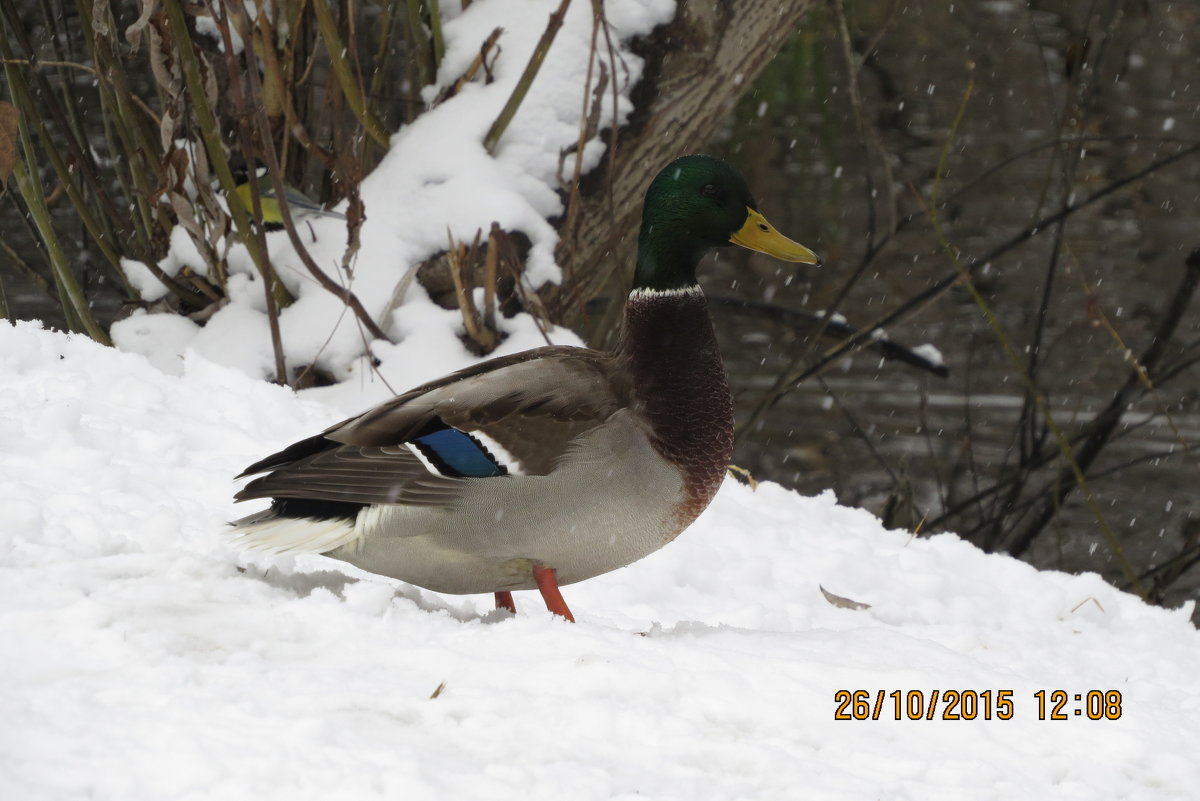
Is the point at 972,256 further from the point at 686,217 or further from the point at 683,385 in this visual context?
the point at 683,385

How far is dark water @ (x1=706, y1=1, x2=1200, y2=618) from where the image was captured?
21.9ft

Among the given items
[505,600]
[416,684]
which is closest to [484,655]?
[416,684]

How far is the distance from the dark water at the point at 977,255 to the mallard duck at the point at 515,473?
1.83 m

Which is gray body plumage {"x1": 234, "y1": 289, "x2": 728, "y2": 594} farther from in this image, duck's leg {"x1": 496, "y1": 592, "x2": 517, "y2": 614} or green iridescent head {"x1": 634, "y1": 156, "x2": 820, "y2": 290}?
green iridescent head {"x1": 634, "y1": 156, "x2": 820, "y2": 290}

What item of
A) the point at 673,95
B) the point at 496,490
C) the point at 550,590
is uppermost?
the point at 673,95

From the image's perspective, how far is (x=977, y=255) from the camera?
9.59 metres

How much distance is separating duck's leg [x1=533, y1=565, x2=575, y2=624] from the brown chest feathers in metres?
0.31

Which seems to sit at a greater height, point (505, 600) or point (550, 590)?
point (550, 590)

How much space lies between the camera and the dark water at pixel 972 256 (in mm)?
6594

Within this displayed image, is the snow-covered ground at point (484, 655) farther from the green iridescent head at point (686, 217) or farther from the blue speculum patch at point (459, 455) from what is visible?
the green iridescent head at point (686, 217)

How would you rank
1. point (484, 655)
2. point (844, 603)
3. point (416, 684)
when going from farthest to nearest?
1. point (844, 603)
2. point (484, 655)
3. point (416, 684)

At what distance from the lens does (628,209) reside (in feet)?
17.5

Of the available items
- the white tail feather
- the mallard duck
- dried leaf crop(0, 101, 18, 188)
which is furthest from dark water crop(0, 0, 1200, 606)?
dried leaf crop(0, 101, 18, 188)

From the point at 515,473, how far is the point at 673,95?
2.71m
